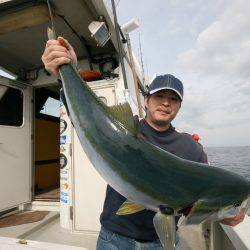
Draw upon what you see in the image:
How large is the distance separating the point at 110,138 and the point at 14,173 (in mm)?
4921

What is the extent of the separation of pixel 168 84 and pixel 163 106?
0.55 ft

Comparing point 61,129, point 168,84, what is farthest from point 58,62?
point 61,129

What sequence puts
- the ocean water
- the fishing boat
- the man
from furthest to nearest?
1. the ocean water
2. the fishing boat
3. the man

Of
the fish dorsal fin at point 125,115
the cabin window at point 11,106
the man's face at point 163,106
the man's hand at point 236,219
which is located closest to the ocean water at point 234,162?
the man's hand at point 236,219

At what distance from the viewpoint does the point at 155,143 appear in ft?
6.86

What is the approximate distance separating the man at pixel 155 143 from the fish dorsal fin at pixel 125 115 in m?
0.49

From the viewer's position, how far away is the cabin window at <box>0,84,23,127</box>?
5.64 meters

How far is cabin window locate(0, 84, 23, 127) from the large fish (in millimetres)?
4686

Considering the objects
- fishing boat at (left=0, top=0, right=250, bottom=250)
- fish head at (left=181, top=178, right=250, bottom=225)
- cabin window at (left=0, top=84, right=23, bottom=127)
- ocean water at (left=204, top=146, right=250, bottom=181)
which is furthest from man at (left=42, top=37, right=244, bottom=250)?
cabin window at (left=0, top=84, right=23, bottom=127)

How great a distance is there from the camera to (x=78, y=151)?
4.86 meters

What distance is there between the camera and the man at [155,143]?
6.63ft

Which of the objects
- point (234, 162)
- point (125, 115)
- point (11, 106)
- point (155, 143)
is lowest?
point (234, 162)

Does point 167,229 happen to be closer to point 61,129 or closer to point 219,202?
point 219,202

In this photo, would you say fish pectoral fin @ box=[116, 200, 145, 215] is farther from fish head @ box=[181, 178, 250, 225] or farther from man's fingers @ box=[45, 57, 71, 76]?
man's fingers @ box=[45, 57, 71, 76]
